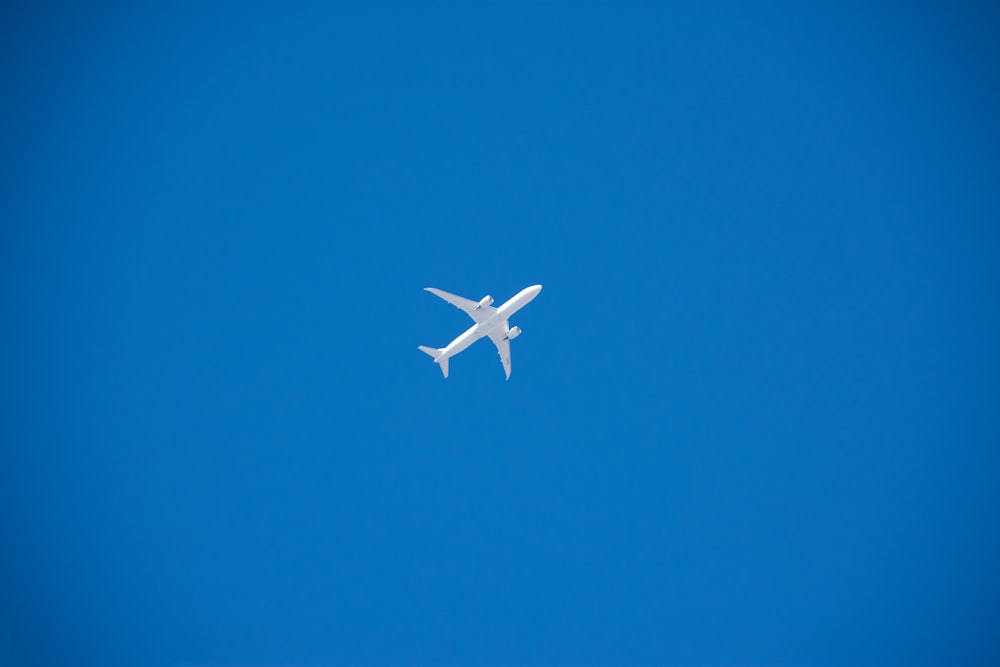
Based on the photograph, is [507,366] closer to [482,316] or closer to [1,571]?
[482,316]

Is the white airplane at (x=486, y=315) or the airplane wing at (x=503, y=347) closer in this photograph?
the white airplane at (x=486, y=315)

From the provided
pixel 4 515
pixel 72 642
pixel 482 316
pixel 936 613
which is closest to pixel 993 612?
pixel 936 613

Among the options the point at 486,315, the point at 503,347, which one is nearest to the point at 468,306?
the point at 486,315

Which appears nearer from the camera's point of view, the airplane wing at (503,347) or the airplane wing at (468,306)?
the airplane wing at (468,306)

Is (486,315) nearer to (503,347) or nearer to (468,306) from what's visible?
(468,306)

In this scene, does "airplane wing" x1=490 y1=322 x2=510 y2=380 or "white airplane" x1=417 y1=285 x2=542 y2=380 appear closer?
"white airplane" x1=417 y1=285 x2=542 y2=380
